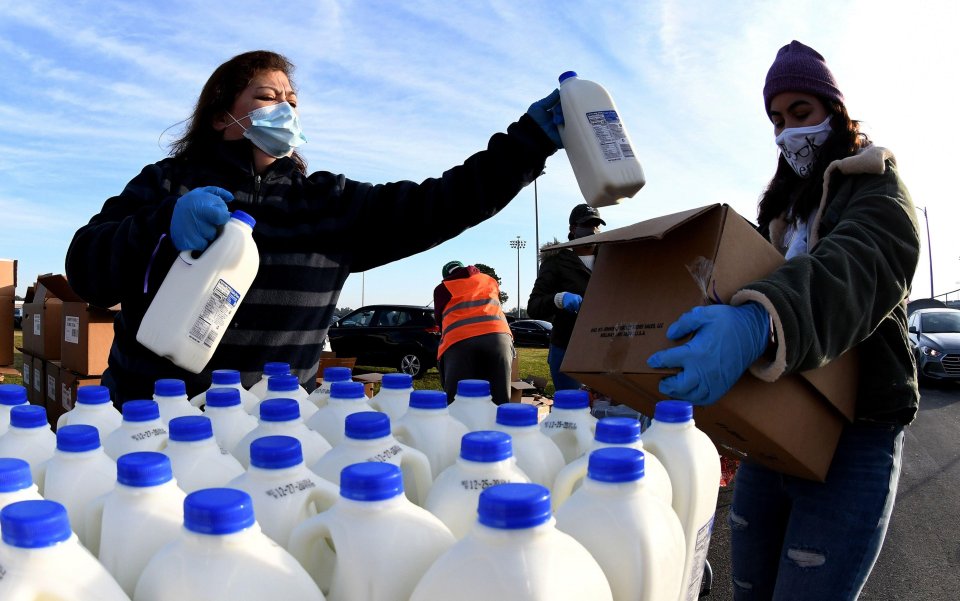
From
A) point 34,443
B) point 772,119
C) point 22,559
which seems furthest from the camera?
point 772,119

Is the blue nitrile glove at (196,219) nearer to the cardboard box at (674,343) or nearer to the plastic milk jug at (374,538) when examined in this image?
the cardboard box at (674,343)

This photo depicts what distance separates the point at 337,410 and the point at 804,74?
4.70 ft

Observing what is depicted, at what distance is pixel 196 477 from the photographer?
97 centimetres

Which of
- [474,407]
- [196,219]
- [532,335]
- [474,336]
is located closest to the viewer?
[474,407]

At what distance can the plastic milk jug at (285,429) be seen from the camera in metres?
1.11

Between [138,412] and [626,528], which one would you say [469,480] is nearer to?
[626,528]

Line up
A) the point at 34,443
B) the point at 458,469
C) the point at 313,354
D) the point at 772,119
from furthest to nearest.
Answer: the point at 313,354, the point at 772,119, the point at 34,443, the point at 458,469

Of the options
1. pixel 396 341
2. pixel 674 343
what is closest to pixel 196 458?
pixel 674 343

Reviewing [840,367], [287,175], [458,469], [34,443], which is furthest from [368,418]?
[287,175]

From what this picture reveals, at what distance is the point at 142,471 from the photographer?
2.50 ft

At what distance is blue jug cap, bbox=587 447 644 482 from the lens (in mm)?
812

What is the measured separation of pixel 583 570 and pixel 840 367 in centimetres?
107

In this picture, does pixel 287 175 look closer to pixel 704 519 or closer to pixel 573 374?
pixel 573 374

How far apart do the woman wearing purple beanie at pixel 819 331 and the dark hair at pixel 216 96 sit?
1645mm
